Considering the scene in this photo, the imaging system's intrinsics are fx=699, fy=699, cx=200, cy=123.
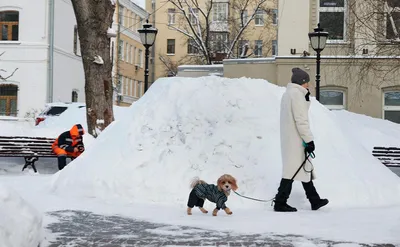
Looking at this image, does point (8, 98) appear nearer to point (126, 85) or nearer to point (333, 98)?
point (333, 98)

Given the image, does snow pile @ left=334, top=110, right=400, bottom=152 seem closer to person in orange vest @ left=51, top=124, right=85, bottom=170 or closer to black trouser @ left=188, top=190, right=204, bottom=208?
person in orange vest @ left=51, top=124, right=85, bottom=170

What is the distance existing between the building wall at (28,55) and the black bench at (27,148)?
23595mm

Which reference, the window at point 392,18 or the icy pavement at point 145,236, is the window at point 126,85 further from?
the icy pavement at point 145,236

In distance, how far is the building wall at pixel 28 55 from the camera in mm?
40750

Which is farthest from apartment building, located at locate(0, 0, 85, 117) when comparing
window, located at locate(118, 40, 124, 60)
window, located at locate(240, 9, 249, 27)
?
window, located at locate(118, 40, 124, 60)

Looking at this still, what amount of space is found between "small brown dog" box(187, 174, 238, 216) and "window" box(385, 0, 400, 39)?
36.3ft

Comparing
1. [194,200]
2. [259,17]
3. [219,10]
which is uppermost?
[219,10]

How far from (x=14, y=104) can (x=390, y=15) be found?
2735cm

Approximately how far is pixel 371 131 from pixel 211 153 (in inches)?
467

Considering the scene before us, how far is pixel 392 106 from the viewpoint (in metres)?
29.0

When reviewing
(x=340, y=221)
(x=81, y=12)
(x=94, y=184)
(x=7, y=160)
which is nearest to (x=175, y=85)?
(x=94, y=184)

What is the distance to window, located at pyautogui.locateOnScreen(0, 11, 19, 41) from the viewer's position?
41.5 meters

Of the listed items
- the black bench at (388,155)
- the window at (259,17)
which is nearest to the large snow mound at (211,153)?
the black bench at (388,155)

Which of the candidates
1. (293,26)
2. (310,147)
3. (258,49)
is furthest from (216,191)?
(258,49)
